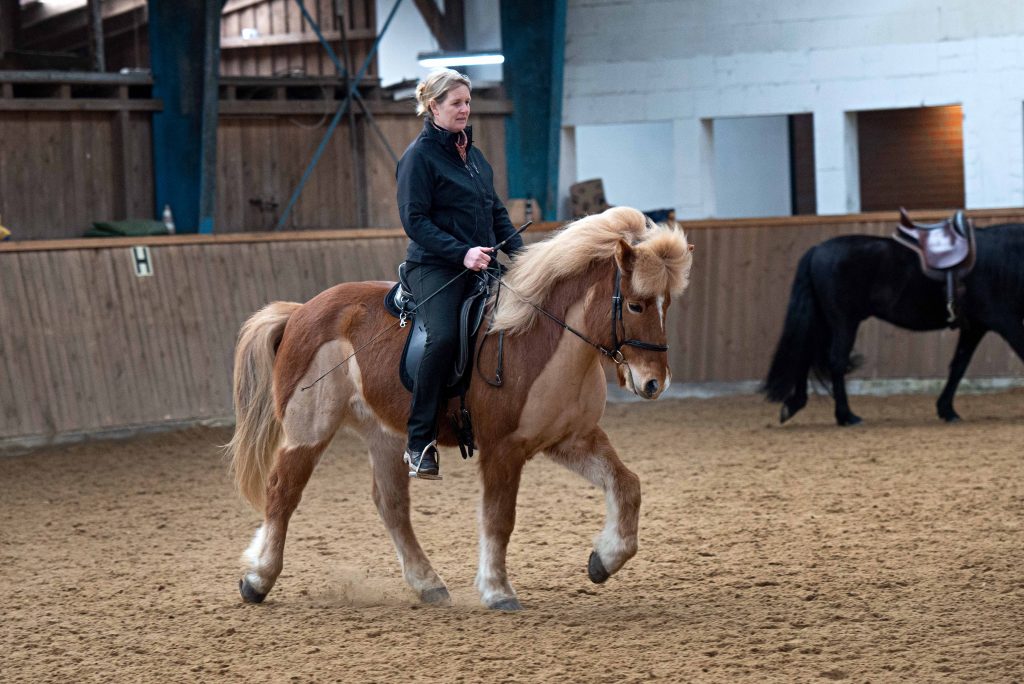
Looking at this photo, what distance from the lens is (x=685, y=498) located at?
7.20 meters

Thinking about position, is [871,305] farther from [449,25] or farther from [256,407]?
[449,25]

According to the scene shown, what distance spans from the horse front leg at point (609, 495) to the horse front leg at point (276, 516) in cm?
115

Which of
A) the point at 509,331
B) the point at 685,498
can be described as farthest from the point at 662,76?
the point at 509,331

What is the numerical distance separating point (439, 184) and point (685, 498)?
316cm

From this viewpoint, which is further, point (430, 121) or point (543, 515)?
point (543, 515)

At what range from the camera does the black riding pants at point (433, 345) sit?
4746mm

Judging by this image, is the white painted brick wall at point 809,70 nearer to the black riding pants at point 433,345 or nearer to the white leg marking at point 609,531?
the white leg marking at point 609,531

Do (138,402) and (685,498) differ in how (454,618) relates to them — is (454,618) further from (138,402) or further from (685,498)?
(138,402)

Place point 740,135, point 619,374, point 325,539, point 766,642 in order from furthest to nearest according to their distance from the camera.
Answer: point 740,135, point 325,539, point 619,374, point 766,642

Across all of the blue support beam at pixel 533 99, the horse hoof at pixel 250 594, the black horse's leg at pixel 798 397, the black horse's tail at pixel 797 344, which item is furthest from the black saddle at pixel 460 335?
the blue support beam at pixel 533 99

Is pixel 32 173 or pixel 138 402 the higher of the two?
pixel 32 173

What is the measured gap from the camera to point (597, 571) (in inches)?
188

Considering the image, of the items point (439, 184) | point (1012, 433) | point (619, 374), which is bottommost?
point (1012, 433)

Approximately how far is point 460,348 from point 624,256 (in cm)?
79
